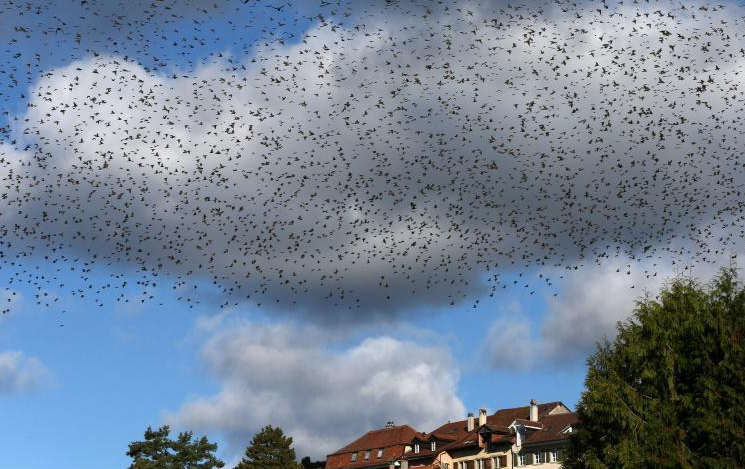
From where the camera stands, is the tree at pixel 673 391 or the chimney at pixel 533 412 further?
the chimney at pixel 533 412

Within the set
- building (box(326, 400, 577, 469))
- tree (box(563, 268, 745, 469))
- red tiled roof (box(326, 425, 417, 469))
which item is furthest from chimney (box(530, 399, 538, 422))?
tree (box(563, 268, 745, 469))

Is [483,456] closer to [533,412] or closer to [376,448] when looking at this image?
[533,412]

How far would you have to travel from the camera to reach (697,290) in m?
58.8

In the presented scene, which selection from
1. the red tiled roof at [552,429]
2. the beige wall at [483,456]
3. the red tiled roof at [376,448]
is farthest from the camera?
→ the red tiled roof at [376,448]

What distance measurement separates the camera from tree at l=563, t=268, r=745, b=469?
5288 centimetres

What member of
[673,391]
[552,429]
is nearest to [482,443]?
[552,429]

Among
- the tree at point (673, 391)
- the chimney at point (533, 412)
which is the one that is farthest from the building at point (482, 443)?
the tree at point (673, 391)

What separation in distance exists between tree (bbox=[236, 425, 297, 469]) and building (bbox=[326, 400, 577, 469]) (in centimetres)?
1258

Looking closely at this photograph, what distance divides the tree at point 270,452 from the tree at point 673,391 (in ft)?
221

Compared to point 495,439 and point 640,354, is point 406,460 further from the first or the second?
point 640,354

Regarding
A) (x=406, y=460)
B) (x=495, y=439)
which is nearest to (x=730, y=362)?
(x=495, y=439)

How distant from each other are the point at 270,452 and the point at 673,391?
249 ft

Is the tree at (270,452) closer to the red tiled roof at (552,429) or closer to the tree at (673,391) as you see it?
the red tiled roof at (552,429)

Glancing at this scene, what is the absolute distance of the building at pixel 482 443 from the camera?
11100 centimetres
